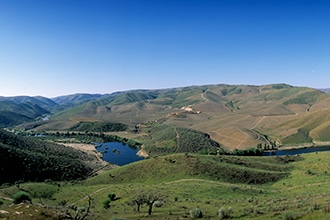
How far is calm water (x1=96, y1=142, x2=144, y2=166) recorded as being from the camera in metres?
144

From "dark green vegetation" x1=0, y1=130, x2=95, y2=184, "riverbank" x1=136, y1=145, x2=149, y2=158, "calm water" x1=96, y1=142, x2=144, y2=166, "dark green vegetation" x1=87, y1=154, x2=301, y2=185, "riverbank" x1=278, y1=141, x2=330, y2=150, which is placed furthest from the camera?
"riverbank" x1=278, y1=141, x2=330, y2=150

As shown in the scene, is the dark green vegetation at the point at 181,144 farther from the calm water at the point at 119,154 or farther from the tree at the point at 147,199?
the tree at the point at 147,199

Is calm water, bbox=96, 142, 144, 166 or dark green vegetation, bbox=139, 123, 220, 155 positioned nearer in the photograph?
calm water, bbox=96, 142, 144, 166

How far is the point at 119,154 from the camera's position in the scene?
525ft

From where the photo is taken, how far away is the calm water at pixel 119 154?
144 metres

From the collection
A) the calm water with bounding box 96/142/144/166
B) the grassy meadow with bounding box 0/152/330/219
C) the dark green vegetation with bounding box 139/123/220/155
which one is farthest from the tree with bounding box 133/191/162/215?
the dark green vegetation with bounding box 139/123/220/155

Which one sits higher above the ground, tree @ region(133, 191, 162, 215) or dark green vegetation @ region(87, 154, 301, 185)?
tree @ region(133, 191, 162, 215)

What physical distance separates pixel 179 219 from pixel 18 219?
15.2 meters

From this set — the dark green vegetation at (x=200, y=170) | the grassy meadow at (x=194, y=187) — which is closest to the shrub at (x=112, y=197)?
the grassy meadow at (x=194, y=187)

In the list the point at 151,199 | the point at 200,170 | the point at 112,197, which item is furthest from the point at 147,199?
the point at 200,170

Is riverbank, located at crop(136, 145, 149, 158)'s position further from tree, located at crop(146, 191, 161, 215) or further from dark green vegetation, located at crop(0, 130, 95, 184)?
tree, located at crop(146, 191, 161, 215)

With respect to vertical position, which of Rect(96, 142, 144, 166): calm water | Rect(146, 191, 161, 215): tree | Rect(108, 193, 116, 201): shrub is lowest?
Rect(96, 142, 144, 166): calm water

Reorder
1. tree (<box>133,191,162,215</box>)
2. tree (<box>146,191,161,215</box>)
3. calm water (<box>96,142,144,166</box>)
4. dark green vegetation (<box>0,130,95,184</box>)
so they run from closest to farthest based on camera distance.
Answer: tree (<box>146,191,161,215</box>) → tree (<box>133,191,162,215</box>) → dark green vegetation (<box>0,130,95,184</box>) → calm water (<box>96,142,144,166</box>)

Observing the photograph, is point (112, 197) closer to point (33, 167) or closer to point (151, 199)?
point (151, 199)
